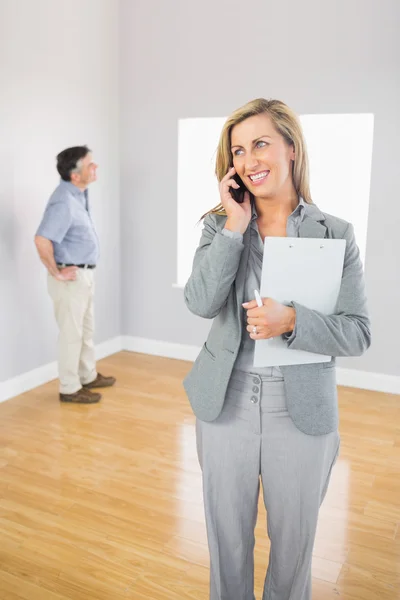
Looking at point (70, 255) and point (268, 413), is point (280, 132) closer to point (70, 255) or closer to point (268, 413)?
point (268, 413)

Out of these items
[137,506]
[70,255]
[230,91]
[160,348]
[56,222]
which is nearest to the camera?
[137,506]

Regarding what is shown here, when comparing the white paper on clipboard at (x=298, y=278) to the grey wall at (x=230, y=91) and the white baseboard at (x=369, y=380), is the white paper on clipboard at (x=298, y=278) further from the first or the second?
the white baseboard at (x=369, y=380)

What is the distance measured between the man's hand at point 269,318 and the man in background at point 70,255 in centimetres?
271

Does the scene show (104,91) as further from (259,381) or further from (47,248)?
(259,381)

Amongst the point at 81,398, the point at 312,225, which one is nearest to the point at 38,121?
the point at 81,398

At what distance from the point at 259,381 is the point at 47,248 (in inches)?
105

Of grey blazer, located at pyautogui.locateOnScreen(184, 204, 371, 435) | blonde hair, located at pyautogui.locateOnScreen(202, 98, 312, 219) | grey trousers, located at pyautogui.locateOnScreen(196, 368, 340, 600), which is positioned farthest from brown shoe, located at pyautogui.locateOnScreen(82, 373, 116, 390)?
blonde hair, located at pyautogui.locateOnScreen(202, 98, 312, 219)

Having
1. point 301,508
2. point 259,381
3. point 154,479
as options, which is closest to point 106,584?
point 154,479

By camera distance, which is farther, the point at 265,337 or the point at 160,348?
the point at 160,348

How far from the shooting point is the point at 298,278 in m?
1.34

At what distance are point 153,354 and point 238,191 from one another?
3782 millimetres

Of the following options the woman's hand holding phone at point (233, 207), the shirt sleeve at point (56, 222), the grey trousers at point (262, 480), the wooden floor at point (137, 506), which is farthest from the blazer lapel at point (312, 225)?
the shirt sleeve at point (56, 222)

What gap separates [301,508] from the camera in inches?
Answer: 58.1

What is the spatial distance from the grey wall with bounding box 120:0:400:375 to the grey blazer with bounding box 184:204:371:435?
2.95 metres
